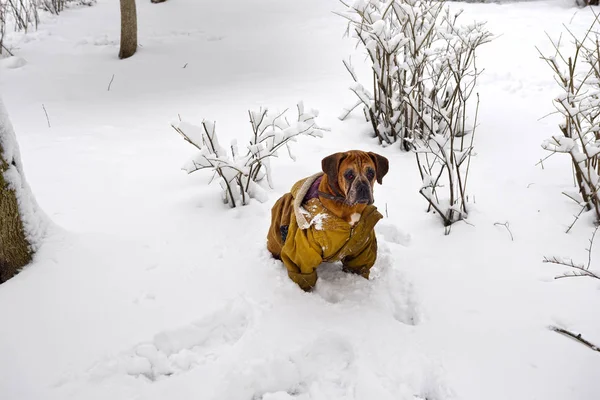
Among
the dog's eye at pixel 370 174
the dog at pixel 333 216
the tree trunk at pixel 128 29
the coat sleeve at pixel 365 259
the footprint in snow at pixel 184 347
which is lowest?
the footprint in snow at pixel 184 347

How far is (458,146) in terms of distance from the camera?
343cm

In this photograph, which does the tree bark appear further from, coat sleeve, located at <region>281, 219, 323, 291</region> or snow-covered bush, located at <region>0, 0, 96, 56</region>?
snow-covered bush, located at <region>0, 0, 96, 56</region>

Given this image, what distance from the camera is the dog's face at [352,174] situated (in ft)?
5.66

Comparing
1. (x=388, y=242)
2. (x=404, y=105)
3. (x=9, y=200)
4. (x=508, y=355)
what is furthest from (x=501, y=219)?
(x=9, y=200)

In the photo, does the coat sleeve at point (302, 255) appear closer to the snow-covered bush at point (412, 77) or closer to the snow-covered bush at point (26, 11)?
the snow-covered bush at point (412, 77)

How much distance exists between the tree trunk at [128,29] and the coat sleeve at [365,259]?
5265 millimetres

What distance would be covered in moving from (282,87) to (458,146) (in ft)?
7.89

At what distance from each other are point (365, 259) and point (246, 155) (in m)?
1.05

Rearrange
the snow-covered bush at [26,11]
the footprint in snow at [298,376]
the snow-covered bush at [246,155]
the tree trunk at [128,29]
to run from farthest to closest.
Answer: the snow-covered bush at [26,11] → the tree trunk at [128,29] → the snow-covered bush at [246,155] → the footprint in snow at [298,376]

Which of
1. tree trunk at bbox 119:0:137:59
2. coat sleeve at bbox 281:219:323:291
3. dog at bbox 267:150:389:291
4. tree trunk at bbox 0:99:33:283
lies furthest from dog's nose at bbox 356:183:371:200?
tree trunk at bbox 119:0:137:59

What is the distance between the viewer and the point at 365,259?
2043 mm

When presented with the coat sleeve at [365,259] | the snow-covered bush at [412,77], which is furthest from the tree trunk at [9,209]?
the snow-covered bush at [412,77]

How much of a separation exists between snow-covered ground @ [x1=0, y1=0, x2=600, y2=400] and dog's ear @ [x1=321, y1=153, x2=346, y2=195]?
23.6 inches

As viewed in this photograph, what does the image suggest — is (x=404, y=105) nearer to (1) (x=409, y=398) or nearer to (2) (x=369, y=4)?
(2) (x=369, y=4)
